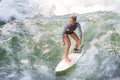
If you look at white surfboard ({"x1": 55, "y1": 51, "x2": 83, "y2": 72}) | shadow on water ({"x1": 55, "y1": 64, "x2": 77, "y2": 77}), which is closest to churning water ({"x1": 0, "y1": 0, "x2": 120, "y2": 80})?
shadow on water ({"x1": 55, "y1": 64, "x2": 77, "y2": 77})

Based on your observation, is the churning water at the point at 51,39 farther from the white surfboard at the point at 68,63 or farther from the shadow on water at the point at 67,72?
the white surfboard at the point at 68,63

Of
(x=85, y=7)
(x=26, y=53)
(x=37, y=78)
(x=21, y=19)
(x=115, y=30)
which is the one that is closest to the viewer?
(x=37, y=78)

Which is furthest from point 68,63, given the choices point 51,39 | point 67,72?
point 51,39

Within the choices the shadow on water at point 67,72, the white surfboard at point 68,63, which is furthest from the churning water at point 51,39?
the white surfboard at point 68,63

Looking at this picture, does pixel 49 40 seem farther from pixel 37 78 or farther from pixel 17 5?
pixel 17 5

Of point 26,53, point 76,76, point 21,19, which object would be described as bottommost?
point 76,76

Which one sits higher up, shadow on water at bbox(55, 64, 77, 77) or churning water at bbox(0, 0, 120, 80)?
churning water at bbox(0, 0, 120, 80)

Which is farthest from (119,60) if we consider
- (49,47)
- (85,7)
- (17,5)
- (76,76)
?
(17,5)

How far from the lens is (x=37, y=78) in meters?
10.4

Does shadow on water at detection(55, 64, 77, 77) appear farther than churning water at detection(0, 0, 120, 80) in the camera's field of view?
No

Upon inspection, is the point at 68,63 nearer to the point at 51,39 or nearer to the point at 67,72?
the point at 67,72

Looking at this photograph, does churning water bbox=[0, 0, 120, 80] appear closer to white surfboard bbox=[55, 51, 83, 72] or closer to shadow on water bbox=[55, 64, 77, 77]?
shadow on water bbox=[55, 64, 77, 77]

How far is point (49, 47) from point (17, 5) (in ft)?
14.0

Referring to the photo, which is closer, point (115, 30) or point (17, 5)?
point (115, 30)
